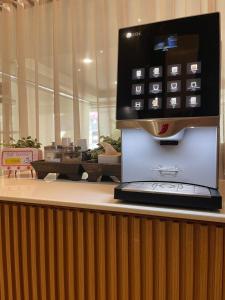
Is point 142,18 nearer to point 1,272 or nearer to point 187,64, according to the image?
point 187,64

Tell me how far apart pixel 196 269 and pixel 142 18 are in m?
1.32

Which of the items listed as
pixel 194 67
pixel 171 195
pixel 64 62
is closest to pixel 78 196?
pixel 171 195

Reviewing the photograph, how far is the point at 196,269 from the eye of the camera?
0.79m

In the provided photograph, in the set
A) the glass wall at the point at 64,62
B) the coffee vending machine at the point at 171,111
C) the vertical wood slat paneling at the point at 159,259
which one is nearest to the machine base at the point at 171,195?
the coffee vending machine at the point at 171,111

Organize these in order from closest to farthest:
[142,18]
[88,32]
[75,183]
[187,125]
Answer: [187,125], [75,183], [142,18], [88,32]

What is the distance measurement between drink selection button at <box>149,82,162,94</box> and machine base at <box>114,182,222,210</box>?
29 centimetres

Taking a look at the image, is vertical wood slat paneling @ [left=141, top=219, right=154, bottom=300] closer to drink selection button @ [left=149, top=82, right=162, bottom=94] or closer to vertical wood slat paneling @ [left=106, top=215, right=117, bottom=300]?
vertical wood slat paneling @ [left=106, top=215, right=117, bottom=300]

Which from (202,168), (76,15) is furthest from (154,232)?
(76,15)

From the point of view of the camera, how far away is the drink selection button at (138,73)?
817 millimetres

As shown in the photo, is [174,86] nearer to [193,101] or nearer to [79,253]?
[193,101]

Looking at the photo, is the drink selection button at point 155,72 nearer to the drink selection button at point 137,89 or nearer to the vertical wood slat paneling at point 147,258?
the drink selection button at point 137,89

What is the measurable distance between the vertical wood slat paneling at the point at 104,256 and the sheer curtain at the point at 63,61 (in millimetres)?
772

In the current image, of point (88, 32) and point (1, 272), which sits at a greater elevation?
point (88, 32)

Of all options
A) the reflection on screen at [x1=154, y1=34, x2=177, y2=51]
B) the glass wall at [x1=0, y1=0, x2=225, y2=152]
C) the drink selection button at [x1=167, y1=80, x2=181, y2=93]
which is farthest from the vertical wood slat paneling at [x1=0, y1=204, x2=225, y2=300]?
the glass wall at [x1=0, y1=0, x2=225, y2=152]
